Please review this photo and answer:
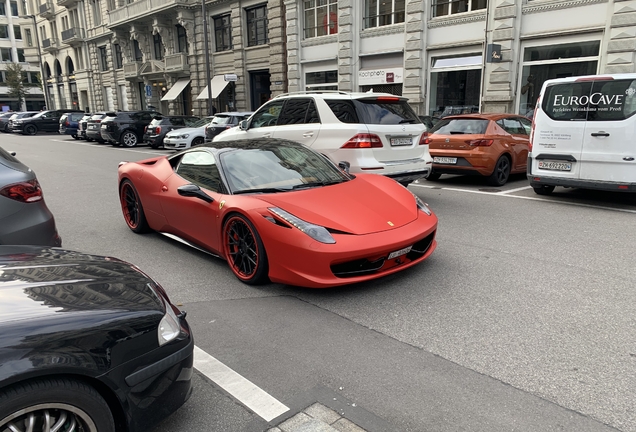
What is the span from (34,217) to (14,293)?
245 cm

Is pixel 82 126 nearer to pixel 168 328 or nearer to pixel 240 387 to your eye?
pixel 240 387

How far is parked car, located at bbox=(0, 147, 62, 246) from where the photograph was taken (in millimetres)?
4090

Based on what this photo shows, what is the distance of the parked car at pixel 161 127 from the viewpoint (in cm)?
2094

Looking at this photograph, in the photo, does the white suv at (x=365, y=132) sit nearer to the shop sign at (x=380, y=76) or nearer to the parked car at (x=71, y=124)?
the shop sign at (x=380, y=76)

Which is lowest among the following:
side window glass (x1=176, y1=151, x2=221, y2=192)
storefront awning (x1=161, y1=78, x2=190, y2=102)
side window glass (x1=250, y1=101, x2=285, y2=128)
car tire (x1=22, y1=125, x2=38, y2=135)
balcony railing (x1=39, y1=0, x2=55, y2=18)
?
car tire (x1=22, y1=125, x2=38, y2=135)

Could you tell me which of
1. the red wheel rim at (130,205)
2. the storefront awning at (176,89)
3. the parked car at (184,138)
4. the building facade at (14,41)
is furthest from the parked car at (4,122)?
the red wheel rim at (130,205)

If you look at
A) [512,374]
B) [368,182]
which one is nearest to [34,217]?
[368,182]

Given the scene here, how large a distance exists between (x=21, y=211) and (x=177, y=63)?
32.0 m

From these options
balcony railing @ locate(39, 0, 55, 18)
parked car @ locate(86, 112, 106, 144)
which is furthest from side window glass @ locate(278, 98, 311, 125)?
balcony railing @ locate(39, 0, 55, 18)

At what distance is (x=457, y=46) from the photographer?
1866cm

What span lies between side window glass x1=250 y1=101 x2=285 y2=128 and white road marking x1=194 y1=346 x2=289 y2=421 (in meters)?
6.32

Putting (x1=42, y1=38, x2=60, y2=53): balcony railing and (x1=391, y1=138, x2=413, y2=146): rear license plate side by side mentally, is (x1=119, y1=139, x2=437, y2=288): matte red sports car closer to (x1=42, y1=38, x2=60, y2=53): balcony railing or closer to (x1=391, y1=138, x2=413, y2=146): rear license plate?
(x1=391, y1=138, x2=413, y2=146): rear license plate

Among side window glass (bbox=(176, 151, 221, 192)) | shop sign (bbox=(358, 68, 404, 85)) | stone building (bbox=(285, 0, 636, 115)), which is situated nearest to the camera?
side window glass (bbox=(176, 151, 221, 192))

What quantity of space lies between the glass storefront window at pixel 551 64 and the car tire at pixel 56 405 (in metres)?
17.5
